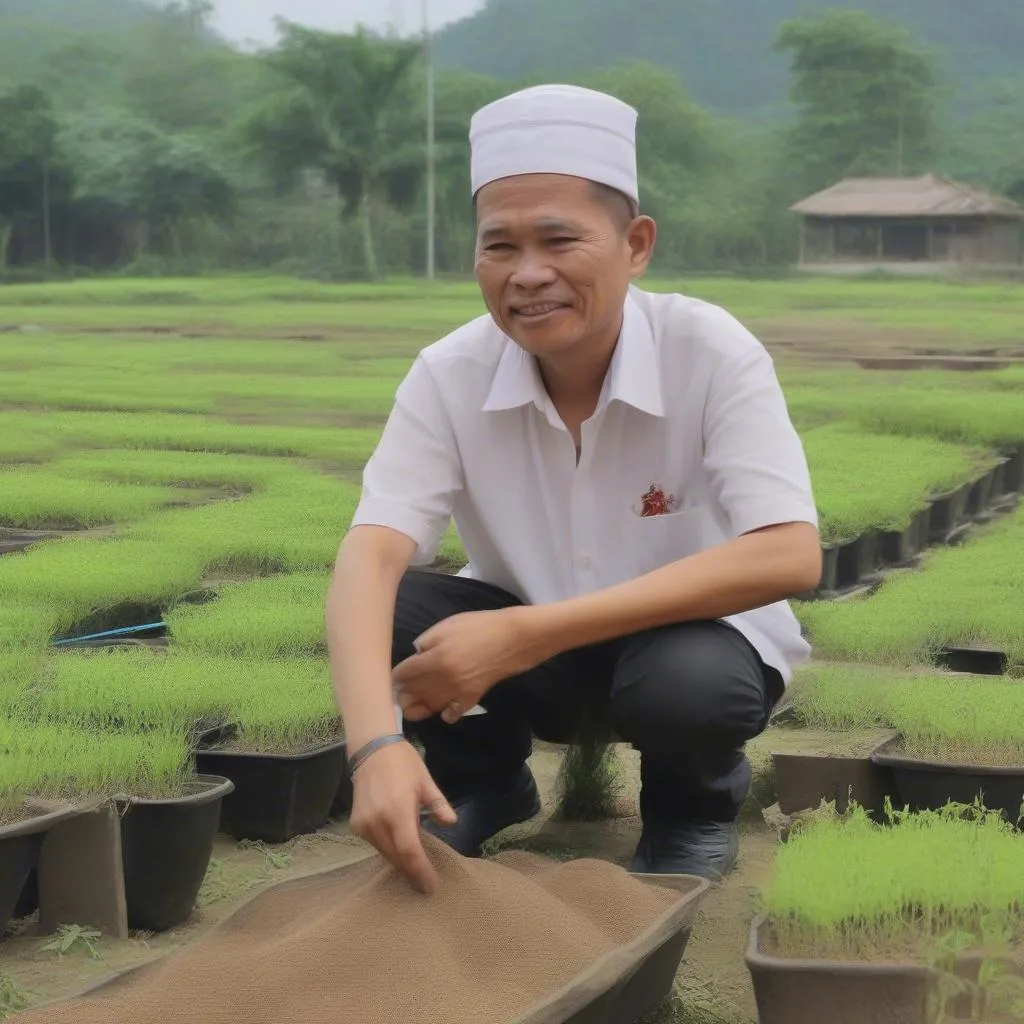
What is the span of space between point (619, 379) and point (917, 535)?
13.0 feet

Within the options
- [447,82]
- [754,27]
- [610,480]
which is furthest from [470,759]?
[754,27]

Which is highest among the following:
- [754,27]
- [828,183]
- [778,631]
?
[754,27]

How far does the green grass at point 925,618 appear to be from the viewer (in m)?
3.76

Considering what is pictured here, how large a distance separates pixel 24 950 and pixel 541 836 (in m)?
0.92

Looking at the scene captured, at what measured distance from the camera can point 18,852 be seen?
2.21 meters

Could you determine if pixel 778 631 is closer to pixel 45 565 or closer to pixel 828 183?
pixel 45 565

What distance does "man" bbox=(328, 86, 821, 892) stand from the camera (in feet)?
7.27

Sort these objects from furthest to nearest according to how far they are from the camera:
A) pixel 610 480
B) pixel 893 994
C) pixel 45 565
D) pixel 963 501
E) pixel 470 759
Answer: pixel 963 501 → pixel 45 565 → pixel 470 759 → pixel 610 480 → pixel 893 994

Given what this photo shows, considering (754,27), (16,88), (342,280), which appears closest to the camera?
(16,88)

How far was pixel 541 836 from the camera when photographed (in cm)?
282

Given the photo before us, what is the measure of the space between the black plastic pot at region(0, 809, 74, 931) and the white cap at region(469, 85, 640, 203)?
1.08 meters

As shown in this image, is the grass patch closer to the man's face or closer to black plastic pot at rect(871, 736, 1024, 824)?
the man's face

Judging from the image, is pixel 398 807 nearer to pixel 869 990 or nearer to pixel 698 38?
pixel 869 990

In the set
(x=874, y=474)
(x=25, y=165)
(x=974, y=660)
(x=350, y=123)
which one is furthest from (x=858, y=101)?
(x=974, y=660)
